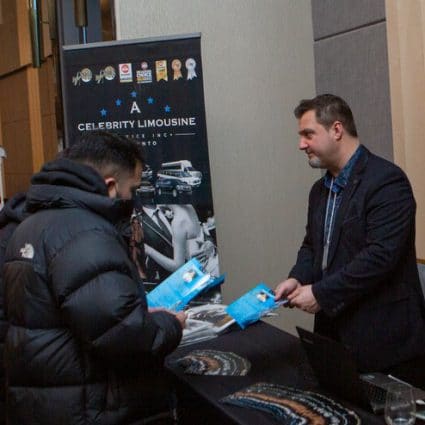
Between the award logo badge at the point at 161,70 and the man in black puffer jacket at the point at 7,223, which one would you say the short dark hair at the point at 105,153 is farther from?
the award logo badge at the point at 161,70

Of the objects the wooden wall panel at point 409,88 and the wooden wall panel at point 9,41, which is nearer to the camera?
the wooden wall panel at point 409,88

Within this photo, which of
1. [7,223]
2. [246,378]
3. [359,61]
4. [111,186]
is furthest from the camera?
[359,61]

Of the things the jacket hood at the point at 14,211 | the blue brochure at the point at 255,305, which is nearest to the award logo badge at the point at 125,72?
the jacket hood at the point at 14,211

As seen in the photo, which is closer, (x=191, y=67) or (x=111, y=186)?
(x=111, y=186)

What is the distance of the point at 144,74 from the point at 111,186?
1904mm

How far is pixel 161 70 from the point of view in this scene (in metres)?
3.59

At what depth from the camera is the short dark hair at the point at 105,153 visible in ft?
5.93

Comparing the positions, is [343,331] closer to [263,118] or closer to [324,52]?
[324,52]

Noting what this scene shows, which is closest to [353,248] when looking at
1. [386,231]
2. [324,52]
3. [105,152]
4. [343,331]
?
[386,231]

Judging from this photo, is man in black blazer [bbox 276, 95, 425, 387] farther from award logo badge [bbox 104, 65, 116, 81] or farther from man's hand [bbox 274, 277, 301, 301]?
award logo badge [bbox 104, 65, 116, 81]

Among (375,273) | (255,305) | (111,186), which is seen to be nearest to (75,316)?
(111,186)

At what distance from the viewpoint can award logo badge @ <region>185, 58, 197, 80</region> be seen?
11.6ft

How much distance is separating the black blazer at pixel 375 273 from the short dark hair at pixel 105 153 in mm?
867

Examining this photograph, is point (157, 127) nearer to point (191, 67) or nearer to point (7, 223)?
point (191, 67)
